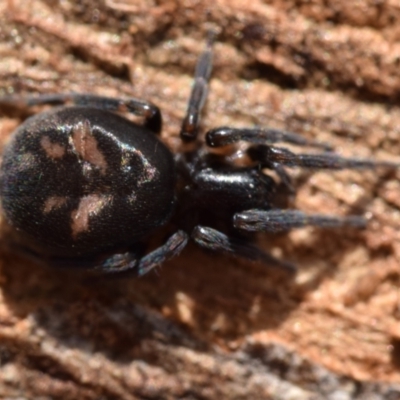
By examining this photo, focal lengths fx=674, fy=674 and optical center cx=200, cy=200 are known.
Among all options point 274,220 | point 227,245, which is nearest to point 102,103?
point 227,245

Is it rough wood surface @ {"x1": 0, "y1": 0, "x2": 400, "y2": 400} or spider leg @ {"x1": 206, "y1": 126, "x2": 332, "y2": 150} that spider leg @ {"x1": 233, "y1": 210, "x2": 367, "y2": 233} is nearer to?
rough wood surface @ {"x1": 0, "y1": 0, "x2": 400, "y2": 400}

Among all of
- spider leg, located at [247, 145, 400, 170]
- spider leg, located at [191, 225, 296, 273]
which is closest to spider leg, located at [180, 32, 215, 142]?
spider leg, located at [247, 145, 400, 170]

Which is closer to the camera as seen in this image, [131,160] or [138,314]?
[131,160]

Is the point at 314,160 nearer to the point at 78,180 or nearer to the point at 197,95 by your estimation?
the point at 197,95

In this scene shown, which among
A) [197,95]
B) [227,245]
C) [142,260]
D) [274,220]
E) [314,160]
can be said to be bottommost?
[142,260]

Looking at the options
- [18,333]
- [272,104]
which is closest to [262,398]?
[18,333]

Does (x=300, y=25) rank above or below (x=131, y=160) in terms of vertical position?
above

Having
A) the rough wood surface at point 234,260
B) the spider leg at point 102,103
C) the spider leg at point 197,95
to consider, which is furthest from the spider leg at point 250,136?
the spider leg at point 102,103

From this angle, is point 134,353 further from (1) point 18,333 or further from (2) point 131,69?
(2) point 131,69
